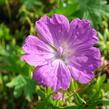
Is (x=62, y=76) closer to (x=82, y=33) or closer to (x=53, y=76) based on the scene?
(x=53, y=76)

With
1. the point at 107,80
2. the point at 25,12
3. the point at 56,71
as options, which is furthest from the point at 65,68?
the point at 25,12

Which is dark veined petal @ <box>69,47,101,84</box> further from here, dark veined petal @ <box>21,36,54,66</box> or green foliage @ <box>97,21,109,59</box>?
green foliage @ <box>97,21,109,59</box>

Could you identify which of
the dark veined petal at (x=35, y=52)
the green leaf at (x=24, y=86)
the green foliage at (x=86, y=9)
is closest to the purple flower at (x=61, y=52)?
the dark veined petal at (x=35, y=52)

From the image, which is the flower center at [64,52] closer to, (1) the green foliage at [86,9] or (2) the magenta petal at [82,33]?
(2) the magenta petal at [82,33]

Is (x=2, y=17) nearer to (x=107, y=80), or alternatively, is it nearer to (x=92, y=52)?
(x=107, y=80)

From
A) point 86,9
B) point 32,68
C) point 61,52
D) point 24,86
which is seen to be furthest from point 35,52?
point 86,9

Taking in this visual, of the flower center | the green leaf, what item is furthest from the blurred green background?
the flower center
